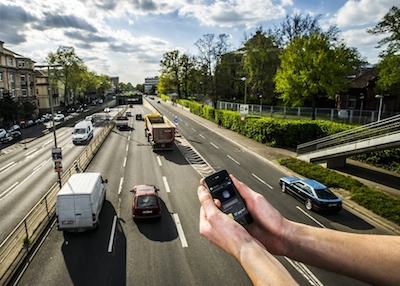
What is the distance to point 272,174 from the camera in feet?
76.0

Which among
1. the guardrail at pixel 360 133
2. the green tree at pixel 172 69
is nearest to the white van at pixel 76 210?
the guardrail at pixel 360 133

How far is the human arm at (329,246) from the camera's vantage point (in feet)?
7.58

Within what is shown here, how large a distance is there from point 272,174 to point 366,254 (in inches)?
842

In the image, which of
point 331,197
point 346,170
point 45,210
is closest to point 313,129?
point 346,170

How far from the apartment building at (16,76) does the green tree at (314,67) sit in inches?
1985

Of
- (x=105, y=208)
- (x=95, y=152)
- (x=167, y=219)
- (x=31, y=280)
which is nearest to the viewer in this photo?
(x=31, y=280)

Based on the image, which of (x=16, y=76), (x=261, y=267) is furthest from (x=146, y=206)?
(x=16, y=76)

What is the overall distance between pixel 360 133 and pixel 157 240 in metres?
17.3

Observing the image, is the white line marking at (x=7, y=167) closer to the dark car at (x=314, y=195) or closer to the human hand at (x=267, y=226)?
the dark car at (x=314, y=195)

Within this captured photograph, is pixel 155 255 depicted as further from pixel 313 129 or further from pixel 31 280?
pixel 313 129

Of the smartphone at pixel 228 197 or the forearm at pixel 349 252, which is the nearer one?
the forearm at pixel 349 252

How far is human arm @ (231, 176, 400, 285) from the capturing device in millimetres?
2311

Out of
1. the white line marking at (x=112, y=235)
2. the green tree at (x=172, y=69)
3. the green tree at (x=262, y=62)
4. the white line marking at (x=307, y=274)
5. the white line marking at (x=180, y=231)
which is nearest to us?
the white line marking at (x=307, y=274)

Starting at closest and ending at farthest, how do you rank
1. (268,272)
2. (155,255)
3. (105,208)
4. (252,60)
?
(268,272) < (155,255) < (105,208) < (252,60)
